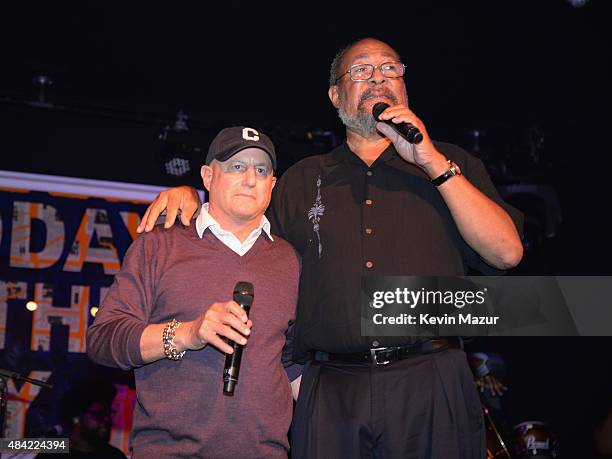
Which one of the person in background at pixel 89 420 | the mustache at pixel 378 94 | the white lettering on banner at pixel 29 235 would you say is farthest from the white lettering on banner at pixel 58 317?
the mustache at pixel 378 94

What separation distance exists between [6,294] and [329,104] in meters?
3.04

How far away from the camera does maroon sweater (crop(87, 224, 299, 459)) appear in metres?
2.29

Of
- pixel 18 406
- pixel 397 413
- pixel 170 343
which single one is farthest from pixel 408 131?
pixel 18 406

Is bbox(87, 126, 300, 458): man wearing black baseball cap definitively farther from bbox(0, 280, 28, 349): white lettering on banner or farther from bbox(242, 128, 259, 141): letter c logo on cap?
bbox(0, 280, 28, 349): white lettering on banner

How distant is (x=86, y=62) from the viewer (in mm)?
5988

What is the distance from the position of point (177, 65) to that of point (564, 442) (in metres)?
4.57

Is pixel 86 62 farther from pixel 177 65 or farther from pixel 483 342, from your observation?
pixel 483 342

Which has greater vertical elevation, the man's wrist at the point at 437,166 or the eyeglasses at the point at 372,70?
the eyeglasses at the point at 372,70

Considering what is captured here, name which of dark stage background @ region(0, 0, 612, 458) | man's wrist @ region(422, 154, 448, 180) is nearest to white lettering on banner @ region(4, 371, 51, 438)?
dark stage background @ region(0, 0, 612, 458)

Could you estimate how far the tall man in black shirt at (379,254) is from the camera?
7.97 feet

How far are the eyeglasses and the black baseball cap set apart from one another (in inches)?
19.2

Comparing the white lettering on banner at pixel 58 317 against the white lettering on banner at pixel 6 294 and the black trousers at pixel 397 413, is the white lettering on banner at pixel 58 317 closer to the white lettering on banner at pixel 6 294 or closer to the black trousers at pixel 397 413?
the white lettering on banner at pixel 6 294

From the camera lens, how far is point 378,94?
2.87 meters

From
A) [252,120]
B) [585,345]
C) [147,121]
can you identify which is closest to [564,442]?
[585,345]
